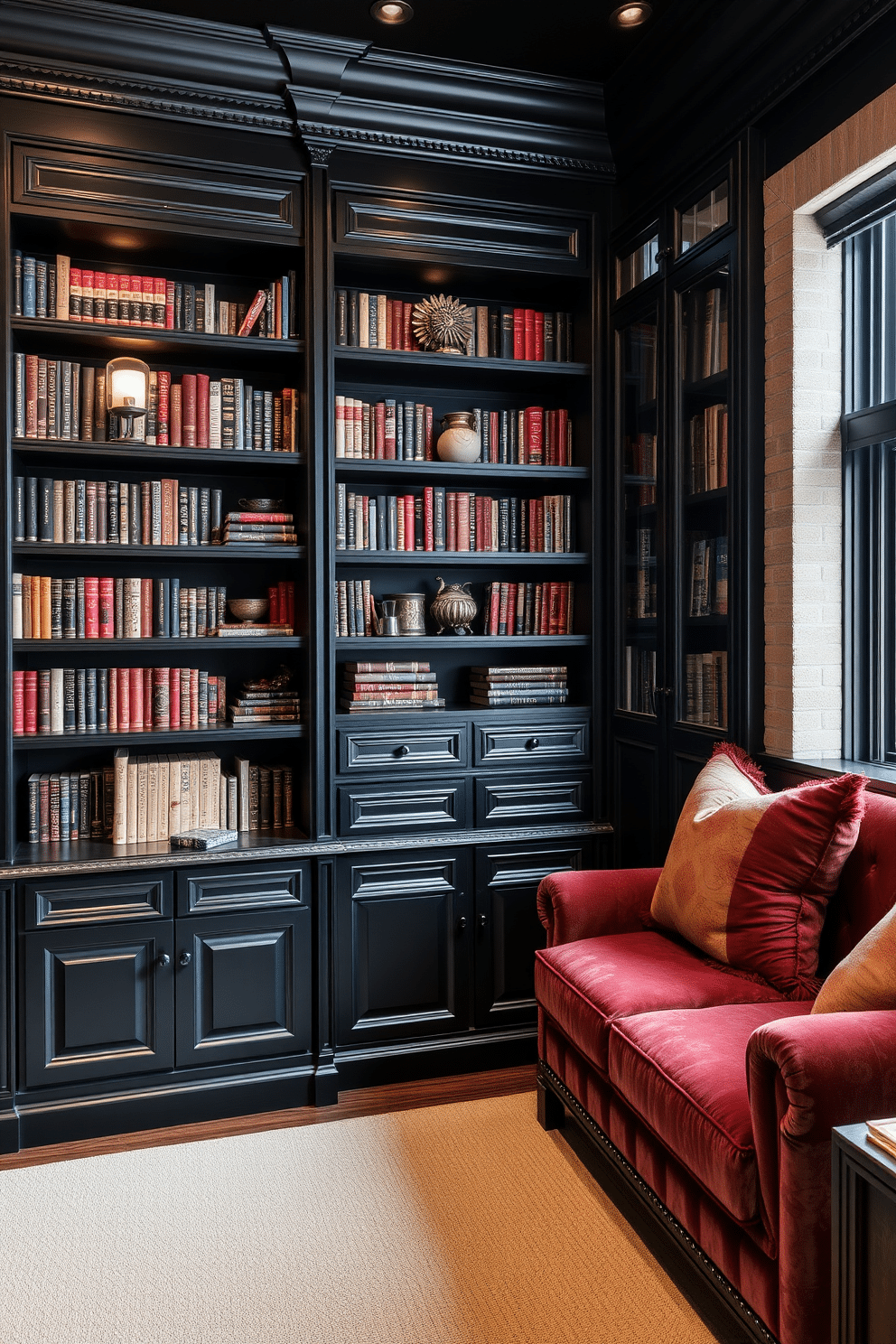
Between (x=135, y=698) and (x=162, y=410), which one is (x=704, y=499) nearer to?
(x=162, y=410)

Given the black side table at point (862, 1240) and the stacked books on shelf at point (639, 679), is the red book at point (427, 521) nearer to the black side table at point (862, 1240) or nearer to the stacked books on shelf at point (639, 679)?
the stacked books on shelf at point (639, 679)

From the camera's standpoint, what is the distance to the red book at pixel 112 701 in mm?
2963

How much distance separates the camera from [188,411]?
2992 mm

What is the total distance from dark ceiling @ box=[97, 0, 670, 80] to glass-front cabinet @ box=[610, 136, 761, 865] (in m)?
0.51

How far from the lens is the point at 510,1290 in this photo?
203cm

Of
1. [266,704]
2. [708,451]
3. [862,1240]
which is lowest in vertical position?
[862,1240]

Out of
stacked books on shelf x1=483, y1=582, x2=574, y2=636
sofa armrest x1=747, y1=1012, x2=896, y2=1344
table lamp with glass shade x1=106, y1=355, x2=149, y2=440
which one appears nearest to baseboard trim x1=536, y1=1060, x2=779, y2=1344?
sofa armrest x1=747, y1=1012, x2=896, y2=1344

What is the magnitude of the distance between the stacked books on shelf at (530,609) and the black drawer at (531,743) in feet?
1.15

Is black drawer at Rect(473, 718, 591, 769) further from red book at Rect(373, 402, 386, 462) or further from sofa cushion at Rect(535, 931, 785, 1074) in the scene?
red book at Rect(373, 402, 386, 462)

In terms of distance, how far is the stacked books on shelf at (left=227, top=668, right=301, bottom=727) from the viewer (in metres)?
3.08

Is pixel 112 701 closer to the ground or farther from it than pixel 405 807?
farther from it

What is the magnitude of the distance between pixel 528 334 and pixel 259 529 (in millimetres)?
1186

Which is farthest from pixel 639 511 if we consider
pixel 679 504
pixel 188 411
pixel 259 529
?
pixel 188 411

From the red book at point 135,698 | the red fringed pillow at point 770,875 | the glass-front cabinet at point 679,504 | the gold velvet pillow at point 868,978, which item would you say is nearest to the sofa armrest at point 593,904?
the red fringed pillow at point 770,875
